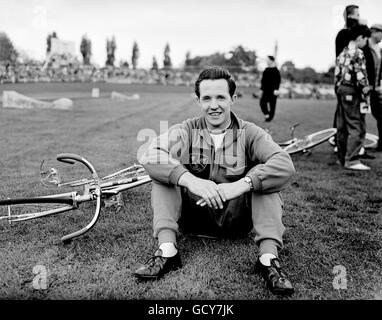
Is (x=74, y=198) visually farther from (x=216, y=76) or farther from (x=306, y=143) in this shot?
(x=306, y=143)

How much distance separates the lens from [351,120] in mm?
5555

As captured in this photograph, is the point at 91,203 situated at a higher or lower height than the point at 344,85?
lower

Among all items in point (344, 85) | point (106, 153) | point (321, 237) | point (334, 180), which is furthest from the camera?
point (106, 153)

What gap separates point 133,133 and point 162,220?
6.71 metres

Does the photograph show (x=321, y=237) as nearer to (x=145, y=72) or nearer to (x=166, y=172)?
(x=166, y=172)

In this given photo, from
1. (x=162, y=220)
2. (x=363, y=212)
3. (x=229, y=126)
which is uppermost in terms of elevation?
(x=229, y=126)

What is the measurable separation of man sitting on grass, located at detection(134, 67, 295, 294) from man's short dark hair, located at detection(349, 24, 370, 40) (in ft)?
11.2

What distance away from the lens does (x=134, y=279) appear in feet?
7.79

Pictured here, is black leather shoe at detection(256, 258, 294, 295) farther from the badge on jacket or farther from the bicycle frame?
the bicycle frame

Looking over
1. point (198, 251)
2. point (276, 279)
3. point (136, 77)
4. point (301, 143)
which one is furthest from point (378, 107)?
point (136, 77)

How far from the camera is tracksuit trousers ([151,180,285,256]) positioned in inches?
95.0

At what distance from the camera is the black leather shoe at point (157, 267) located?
7.68 ft

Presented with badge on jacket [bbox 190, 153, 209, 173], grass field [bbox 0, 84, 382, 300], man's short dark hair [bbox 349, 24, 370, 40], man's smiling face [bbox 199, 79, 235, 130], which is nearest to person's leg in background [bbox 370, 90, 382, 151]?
man's short dark hair [bbox 349, 24, 370, 40]

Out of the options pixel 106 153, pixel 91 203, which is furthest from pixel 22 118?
pixel 91 203
